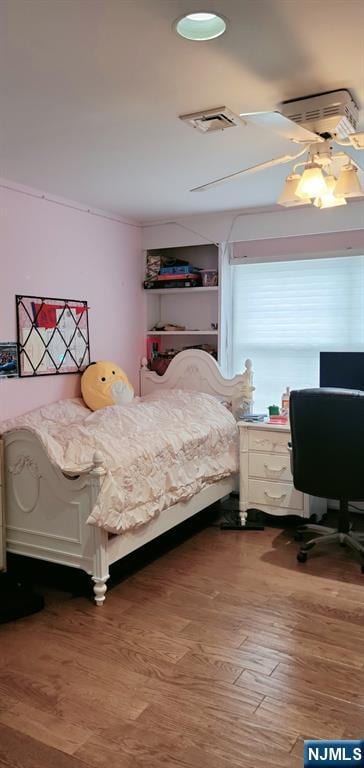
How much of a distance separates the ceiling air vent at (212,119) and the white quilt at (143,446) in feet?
5.44

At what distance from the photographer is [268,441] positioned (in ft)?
13.1

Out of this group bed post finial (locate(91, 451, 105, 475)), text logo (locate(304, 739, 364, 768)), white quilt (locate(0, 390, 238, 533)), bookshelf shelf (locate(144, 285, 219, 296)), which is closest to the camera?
text logo (locate(304, 739, 364, 768))

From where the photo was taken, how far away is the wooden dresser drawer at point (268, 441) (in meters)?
3.93

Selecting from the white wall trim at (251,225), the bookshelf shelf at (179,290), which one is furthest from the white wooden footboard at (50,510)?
the white wall trim at (251,225)

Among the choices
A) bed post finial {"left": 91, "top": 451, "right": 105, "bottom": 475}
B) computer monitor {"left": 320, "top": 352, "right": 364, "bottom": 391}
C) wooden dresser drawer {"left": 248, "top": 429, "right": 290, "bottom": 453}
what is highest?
computer monitor {"left": 320, "top": 352, "right": 364, "bottom": 391}

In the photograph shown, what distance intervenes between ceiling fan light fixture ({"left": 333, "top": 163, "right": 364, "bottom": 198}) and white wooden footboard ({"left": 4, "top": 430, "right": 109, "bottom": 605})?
1640 millimetres

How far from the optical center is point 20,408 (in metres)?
3.78

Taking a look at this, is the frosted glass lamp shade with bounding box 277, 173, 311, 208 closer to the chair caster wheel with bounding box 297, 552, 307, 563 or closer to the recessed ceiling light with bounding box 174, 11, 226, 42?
the recessed ceiling light with bounding box 174, 11, 226, 42

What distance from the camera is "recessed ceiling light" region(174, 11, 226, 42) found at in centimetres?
177

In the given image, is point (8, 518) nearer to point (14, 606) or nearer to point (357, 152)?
point (14, 606)

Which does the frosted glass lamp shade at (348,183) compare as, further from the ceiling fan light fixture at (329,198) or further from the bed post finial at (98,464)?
the bed post finial at (98,464)

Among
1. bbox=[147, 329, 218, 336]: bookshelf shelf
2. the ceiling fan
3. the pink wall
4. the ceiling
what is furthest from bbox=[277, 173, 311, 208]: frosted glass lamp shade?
bbox=[147, 329, 218, 336]: bookshelf shelf

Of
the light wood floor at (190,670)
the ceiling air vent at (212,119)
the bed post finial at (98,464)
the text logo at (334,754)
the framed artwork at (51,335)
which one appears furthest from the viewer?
the framed artwork at (51,335)

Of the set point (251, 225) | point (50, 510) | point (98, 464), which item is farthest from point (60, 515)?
point (251, 225)
